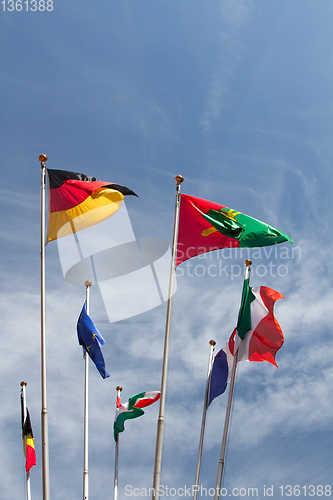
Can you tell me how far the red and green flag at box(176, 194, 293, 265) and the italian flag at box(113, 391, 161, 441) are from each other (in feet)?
35.3

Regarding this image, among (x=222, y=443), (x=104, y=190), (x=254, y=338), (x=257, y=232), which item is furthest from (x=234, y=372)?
(x=104, y=190)

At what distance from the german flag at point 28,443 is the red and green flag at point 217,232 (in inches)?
499

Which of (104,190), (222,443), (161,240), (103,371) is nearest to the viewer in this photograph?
(104,190)

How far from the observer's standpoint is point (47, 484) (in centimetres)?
1403

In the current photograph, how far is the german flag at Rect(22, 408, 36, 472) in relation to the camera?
21969 millimetres

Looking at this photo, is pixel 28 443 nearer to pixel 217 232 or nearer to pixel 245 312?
pixel 245 312

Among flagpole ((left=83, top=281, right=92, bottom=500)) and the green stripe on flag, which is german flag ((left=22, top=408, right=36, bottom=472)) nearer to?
flagpole ((left=83, top=281, right=92, bottom=500))

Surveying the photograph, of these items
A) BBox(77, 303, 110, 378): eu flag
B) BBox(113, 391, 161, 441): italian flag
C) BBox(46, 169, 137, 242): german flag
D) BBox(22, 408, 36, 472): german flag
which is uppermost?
BBox(46, 169, 137, 242): german flag

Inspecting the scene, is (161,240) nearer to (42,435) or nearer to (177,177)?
(177,177)

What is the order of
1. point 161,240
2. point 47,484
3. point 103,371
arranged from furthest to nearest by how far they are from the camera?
point 161,240
point 103,371
point 47,484

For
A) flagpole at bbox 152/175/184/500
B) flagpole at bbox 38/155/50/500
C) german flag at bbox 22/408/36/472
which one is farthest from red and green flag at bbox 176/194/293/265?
german flag at bbox 22/408/36/472

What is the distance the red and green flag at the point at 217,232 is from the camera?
17234 millimetres

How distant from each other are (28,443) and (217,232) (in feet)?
48.2

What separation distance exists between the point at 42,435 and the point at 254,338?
9345 millimetres
